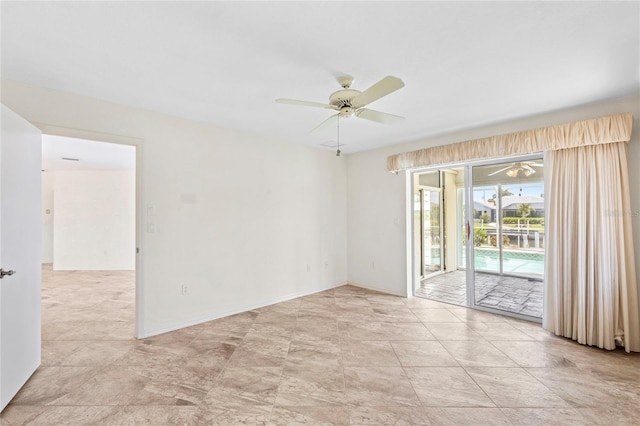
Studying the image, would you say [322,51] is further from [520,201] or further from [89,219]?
[89,219]

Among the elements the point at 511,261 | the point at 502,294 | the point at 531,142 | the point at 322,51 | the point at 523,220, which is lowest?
the point at 502,294

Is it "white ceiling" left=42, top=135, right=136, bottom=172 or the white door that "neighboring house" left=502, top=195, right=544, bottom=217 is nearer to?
the white door

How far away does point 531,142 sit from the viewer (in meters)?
3.26

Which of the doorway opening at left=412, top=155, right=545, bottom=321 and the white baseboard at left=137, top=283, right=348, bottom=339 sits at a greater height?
the doorway opening at left=412, top=155, right=545, bottom=321

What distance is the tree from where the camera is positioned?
3.66 m

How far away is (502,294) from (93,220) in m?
9.03

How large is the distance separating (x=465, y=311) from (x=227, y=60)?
418 cm

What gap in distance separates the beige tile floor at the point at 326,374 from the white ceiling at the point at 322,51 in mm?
2529

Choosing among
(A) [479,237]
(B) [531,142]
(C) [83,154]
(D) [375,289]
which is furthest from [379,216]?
(C) [83,154]

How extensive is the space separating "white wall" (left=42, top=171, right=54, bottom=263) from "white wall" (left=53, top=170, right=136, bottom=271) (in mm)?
746

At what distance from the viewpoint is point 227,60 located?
2.12 m

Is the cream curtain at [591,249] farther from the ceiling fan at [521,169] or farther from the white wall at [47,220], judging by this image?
the white wall at [47,220]

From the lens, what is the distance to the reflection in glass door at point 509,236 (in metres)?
3.61

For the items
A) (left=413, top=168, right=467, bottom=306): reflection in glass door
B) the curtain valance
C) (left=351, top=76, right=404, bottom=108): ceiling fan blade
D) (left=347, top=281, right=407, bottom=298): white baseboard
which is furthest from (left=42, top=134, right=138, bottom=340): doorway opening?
(left=413, top=168, right=467, bottom=306): reflection in glass door
